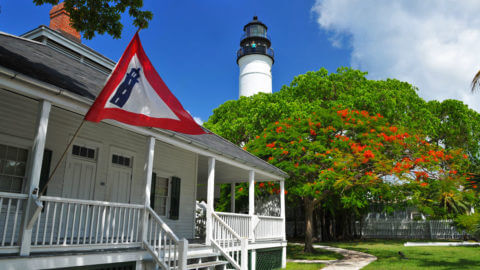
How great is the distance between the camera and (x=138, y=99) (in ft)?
20.1

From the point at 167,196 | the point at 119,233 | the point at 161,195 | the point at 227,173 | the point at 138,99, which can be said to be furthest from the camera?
the point at 227,173

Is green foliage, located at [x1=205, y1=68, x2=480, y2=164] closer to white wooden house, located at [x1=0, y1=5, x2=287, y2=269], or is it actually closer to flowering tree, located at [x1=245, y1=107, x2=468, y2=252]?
flowering tree, located at [x1=245, y1=107, x2=468, y2=252]

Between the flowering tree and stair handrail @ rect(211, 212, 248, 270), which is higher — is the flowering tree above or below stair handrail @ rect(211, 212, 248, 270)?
above

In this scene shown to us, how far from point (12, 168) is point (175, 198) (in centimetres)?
559

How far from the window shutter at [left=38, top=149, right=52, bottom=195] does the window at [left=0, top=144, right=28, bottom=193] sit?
0.49 metres

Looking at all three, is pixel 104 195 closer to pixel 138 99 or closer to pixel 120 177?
pixel 120 177

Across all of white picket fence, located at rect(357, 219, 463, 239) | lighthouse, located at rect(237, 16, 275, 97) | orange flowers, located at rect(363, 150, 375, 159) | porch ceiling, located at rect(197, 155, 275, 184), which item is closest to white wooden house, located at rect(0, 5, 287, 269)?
porch ceiling, located at rect(197, 155, 275, 184)

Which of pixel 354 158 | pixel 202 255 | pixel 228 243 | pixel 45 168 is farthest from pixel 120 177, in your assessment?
pixel 354 158

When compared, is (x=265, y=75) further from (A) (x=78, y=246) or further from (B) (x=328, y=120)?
(A) (x=78, y=246)

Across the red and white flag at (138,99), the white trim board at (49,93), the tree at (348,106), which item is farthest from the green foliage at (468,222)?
the red and white flag at (138,99)

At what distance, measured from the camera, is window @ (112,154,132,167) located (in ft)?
34.9

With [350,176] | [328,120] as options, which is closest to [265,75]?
[328,120]

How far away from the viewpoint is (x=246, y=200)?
22391 mm

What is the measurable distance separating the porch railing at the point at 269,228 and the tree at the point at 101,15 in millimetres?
8163
